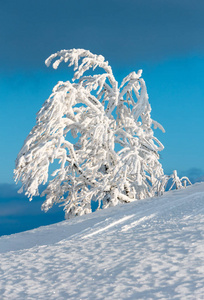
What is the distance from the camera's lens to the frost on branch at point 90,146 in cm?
1339

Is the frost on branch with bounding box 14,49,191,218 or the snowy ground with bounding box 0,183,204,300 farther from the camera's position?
the frost on branch with bounding box 14,49,191,218

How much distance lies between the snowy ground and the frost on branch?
525 cm

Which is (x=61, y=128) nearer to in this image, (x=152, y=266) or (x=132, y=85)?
(x=132, y=85)

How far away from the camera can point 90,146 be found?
1488cm

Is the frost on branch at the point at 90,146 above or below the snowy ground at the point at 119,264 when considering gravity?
above

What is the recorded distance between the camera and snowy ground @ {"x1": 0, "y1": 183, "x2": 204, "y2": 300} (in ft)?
→ 14.4

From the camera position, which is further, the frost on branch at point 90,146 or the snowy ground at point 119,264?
the frost on branch at point 90,146

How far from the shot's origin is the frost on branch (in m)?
13.4

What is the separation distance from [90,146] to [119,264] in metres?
9.92

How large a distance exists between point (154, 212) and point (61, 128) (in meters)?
6.44

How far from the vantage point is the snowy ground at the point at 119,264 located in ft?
14.4

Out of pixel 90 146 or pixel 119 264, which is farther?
pixel 90 146

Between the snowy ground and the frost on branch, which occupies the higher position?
the frost on branch

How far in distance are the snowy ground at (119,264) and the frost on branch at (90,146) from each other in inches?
207
